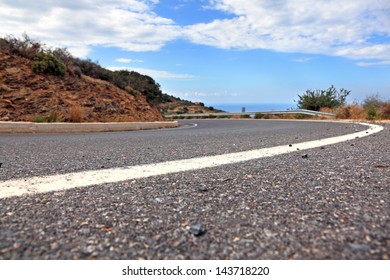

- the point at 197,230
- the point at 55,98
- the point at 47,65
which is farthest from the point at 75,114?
the point at 197,230

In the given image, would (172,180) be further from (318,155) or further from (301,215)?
(318,155)

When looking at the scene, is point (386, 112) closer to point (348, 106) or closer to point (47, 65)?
point (348, 106)

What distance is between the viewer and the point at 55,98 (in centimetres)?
1157

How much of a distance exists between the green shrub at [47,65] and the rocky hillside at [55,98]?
0.73 feet

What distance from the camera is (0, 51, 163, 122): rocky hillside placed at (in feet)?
34.2

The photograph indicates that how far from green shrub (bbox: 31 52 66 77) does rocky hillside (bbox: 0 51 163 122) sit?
0.22 meters

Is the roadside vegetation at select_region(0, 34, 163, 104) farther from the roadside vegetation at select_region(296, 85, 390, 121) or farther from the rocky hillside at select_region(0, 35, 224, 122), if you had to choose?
the roadside vegetation at select_region(296, 85, 390, 121)

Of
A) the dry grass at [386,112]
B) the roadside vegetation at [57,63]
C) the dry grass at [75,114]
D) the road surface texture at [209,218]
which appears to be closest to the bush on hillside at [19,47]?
the roadside vegetation at [57,63]

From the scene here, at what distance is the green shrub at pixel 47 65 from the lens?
→ 12.4 m

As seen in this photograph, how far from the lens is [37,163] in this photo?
3.05 metres

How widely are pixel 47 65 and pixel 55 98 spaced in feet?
6.87

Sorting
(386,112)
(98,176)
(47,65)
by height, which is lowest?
(98,176)

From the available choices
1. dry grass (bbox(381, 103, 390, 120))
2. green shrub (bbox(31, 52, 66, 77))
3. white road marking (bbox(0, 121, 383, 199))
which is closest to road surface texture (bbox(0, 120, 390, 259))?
white road marking (bbox(0, 121, 383, 199))
